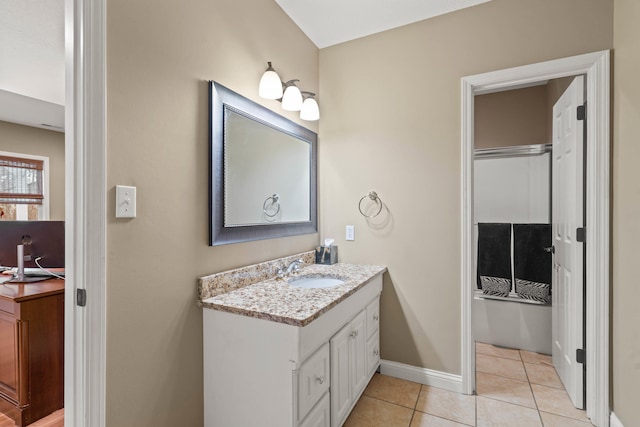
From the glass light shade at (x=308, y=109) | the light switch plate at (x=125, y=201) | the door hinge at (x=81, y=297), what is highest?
the glass light shade at (x=308, y=109)

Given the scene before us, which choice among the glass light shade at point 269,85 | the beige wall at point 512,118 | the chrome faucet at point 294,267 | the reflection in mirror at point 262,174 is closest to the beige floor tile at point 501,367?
the chrome faucet at point 294,267

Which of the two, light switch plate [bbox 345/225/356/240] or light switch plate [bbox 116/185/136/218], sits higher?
light switch plate [bbox 116/185/136/218]

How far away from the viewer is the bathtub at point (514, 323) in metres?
2.70

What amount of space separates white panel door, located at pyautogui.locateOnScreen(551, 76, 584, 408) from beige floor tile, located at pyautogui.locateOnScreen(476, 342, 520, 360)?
0.30m

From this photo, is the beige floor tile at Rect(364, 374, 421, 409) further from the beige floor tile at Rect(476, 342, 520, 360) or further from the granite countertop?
the beige floor tile at Rect(476, 342, 520, 360)

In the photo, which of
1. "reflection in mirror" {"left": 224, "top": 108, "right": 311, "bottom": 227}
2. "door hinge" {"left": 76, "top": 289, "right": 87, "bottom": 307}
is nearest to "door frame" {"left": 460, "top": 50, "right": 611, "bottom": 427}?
"reflection in mirror" {"left": 224, "top": 108, "right": 311, "bottom": 227}

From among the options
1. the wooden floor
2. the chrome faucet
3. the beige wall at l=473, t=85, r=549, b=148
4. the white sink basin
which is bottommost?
the wooden floor

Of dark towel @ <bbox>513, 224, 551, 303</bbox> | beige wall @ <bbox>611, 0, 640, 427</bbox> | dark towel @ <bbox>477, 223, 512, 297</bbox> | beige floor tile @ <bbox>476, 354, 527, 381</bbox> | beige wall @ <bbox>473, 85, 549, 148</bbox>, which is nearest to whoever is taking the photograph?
beige wall @ <bbox>611, 0, 640, 427</bbox>

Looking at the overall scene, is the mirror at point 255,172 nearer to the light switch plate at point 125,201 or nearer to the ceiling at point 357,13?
the light switch plate at point 125,201

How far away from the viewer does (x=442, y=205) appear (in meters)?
2.18

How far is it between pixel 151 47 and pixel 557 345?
3083 millimetres

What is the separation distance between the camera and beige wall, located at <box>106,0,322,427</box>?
117 centimetres

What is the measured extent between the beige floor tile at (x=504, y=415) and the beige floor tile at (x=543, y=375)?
424 mm

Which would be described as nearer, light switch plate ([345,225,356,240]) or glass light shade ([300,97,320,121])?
glass light shade ([300,97,320,121])
